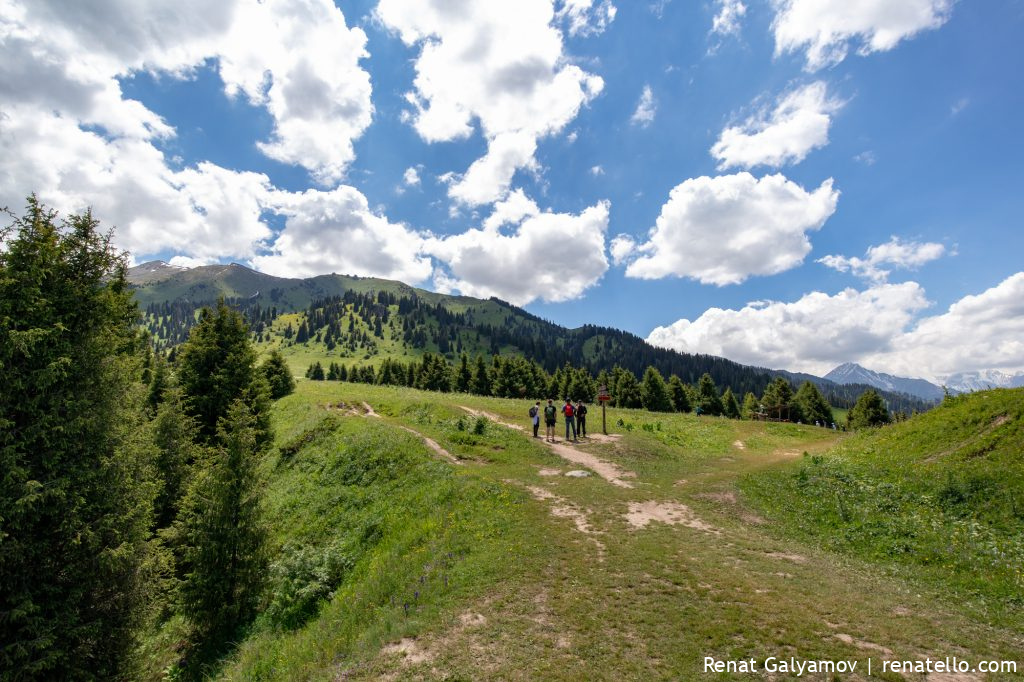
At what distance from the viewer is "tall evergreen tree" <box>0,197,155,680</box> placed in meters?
11.1

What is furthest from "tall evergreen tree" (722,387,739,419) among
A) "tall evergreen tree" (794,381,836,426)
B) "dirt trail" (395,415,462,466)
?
"dirt trail" (395,415,462,466)

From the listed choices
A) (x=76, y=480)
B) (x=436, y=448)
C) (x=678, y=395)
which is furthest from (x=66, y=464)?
(x=678, y=395)

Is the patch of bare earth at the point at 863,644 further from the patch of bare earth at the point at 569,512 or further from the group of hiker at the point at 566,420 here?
the group of hiker at the point at 566,420

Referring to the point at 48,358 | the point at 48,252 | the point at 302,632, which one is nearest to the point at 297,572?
the point at 302,632

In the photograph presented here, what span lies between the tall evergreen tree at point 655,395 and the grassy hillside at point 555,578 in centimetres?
7051

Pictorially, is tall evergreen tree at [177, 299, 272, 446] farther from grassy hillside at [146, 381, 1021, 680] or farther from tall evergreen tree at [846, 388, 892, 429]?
tall evergreen tree at [846, 388, 892, 429]

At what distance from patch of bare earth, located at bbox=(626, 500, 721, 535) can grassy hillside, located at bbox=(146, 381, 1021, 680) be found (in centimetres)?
11

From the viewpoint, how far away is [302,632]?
1472 centimetres

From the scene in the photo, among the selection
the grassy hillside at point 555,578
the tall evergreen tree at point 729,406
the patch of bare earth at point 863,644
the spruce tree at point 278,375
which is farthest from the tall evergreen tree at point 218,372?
the tall evergreen tree at point 729,406

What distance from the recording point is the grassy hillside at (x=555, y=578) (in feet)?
30.5

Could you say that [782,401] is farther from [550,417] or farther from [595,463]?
[595,463]

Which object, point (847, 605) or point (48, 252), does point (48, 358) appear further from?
point (847, 605)

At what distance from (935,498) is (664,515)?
10.9 metres

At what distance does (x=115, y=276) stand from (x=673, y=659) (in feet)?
64.0
